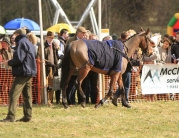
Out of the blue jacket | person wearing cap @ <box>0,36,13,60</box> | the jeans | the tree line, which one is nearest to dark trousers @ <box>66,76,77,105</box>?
the jeans

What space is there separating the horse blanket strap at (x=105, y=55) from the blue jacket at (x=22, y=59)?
2.57 metres

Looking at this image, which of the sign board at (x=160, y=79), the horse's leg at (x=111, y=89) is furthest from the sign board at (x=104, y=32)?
the horse's leg at (x=111, y=89)

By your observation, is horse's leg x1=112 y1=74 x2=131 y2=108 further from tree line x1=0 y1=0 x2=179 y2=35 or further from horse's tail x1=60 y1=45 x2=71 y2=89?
tree line x1=0 y1=0 x2=179 y2=35

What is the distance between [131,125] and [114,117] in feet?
3.45

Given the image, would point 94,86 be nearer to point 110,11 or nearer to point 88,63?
point 88,63

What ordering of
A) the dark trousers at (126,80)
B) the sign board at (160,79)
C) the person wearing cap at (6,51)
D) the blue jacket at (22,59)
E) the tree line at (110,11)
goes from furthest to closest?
the tree line at (110,11) < the sign board at (160,79) < the dark trousers at (126,80) < the person wearing cap at (6,51) < the blue jacket at (22,59)

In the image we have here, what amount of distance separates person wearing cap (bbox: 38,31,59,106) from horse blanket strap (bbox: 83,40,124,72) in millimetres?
1430

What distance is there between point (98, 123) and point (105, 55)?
2.53 metres

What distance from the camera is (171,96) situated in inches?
617

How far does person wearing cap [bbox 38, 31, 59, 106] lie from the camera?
1443cm

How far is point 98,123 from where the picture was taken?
11250 mm

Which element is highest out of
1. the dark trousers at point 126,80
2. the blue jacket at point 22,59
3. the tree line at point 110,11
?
the tree line at point 110,11

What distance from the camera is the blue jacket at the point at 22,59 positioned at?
10836mm

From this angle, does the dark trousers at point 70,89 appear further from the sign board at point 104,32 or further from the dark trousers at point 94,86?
the sign board at point 104,32
